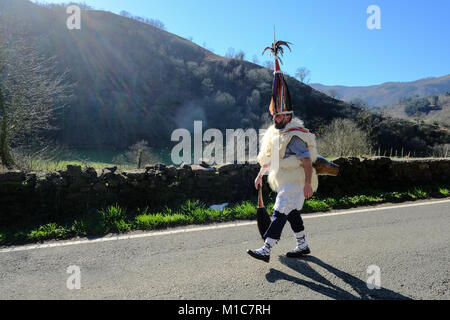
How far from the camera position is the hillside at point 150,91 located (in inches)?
1517

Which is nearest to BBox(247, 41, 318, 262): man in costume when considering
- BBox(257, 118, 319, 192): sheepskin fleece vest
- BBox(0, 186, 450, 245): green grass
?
BBox(257, 118, 319, 192): sheepskin fleece vest

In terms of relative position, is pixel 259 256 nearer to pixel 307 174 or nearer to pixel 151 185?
pixel 307 174

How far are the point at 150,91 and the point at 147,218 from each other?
4815cm

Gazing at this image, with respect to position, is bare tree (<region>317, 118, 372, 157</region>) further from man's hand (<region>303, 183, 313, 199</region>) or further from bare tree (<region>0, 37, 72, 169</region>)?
bare tree (<region>0, 37, 72, 169</region>)

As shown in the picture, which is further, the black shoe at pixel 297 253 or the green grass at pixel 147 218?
the green grass at pixel 147 218

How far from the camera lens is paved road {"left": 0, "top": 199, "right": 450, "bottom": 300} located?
298 cm

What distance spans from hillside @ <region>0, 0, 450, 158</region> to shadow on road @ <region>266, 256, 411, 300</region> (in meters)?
30.4

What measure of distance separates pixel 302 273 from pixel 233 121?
129ft

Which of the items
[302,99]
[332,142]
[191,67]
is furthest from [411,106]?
[332,142]

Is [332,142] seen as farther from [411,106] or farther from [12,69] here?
[411,106]

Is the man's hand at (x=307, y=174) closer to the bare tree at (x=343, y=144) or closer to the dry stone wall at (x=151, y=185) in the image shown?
the dry stone wall at (x=151, y=185)

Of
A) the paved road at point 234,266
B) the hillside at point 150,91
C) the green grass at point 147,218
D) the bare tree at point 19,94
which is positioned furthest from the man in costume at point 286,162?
the hillside at point 150,91

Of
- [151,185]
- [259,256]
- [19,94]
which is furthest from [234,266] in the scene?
[19,94]

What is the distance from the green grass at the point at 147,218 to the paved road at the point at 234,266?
32 centimetres
